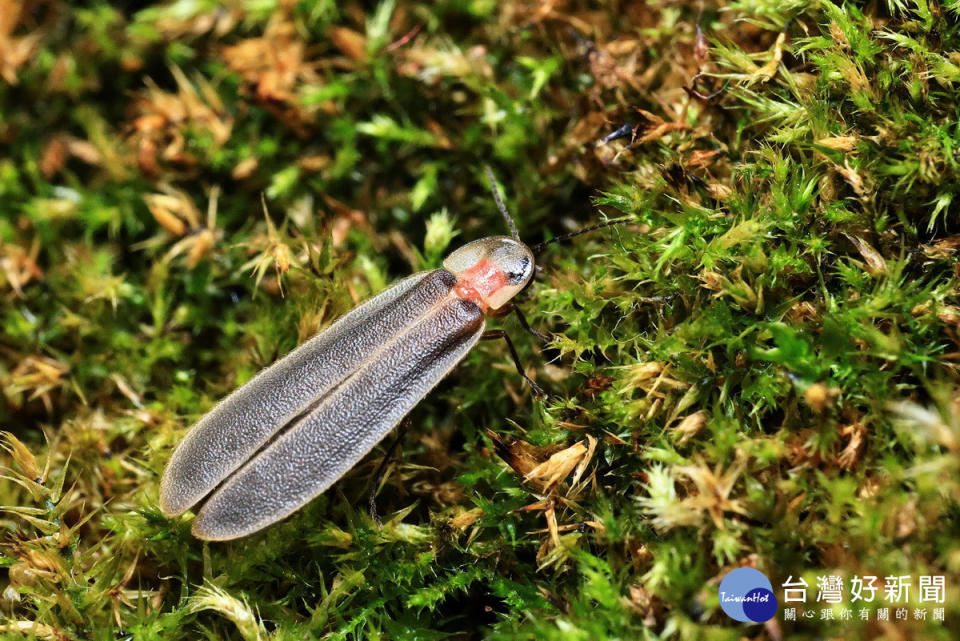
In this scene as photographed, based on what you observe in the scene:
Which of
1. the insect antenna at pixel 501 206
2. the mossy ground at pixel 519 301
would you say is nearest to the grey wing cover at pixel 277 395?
the mossy ground at pixel 519 301

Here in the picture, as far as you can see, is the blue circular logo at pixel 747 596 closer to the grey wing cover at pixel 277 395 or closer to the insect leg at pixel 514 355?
the insect leg at pixel 514 355

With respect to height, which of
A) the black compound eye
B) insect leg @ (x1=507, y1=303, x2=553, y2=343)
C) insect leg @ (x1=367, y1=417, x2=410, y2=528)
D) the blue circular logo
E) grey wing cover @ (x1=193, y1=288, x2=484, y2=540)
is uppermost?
the black compound eye

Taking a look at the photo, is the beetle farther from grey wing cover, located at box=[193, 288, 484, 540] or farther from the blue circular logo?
the blue circular logo

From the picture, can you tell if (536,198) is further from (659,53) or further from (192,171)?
(192,171)

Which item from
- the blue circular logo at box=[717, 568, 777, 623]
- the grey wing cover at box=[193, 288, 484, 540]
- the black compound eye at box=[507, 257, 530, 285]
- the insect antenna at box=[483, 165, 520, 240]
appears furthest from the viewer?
the insect antenna at box=[483, 165, 520, 240]

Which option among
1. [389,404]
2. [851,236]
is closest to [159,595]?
[389,404]

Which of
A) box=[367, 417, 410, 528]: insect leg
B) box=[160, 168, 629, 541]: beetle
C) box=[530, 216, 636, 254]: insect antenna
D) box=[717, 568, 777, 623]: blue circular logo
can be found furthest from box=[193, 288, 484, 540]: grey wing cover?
box=[717, 568, 777, 623]: blue circular logo

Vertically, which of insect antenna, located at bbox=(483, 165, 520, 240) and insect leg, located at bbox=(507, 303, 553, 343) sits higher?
insect antenna, located at bbox=(483, 165, 520, 240)
